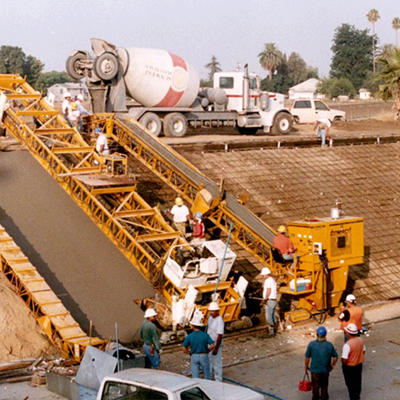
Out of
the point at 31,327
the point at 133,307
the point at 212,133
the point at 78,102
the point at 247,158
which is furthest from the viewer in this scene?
the point at 212,133

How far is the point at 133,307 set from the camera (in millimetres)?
16812

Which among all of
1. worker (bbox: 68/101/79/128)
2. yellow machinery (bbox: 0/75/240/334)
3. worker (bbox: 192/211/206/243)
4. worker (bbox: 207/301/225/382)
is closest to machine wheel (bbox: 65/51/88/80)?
worker (bbox: 68/101/79/128)

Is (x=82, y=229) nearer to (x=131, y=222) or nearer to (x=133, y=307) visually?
(x=131, y=222)

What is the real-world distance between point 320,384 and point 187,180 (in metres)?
8.79

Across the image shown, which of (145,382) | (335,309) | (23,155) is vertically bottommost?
(335,309)

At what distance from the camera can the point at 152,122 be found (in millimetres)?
27766

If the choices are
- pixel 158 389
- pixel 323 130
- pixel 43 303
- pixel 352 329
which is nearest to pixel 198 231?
pixel 43 303

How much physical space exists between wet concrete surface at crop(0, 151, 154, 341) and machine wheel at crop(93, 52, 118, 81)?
19.6ft

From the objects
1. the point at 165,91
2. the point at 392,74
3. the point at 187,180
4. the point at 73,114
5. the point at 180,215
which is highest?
the point at 392,74

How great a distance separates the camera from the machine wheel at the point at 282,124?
1308 inches

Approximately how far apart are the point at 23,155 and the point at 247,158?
8.05m

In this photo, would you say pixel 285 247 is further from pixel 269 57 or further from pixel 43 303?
pixel 269 57

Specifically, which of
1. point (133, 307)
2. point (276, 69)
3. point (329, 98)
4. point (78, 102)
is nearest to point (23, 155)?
point (78, 102)

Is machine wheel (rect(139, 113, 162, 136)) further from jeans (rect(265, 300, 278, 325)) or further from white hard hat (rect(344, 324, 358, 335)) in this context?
white hard hat (rect(344, 324, 358, 335))
